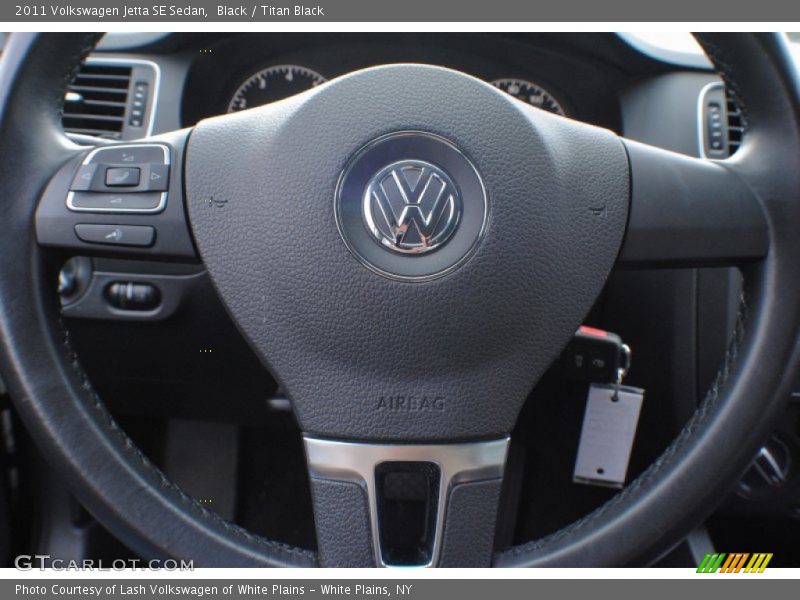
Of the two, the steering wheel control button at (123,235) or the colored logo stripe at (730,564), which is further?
the colored logo stripe at (730,564)

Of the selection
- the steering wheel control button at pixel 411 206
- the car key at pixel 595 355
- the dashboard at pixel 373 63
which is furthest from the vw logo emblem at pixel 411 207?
the dashboard at pixel 373 63

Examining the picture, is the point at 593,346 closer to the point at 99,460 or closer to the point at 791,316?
the point at 791,316

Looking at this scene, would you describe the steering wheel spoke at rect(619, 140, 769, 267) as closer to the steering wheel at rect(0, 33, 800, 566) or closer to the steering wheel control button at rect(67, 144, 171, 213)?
the steering wheel at rect(0, 33, 800, 566)

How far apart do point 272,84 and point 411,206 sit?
0.76 meters

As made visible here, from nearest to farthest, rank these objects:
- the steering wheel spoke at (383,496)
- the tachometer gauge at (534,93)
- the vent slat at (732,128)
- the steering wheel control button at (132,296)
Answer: the steering wheel spoke at (383,496) → the steering wheel control button at (132,296) → the vent slat at (732,128) → the tachometer gauge at (534,93)

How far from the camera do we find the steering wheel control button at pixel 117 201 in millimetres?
785

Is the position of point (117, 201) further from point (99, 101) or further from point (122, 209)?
point (99, 101)

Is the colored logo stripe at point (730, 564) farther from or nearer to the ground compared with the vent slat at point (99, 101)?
nearer to the ground

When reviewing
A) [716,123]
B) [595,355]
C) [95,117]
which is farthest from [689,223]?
[95,117]

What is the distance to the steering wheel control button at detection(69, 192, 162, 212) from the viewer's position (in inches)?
30.9

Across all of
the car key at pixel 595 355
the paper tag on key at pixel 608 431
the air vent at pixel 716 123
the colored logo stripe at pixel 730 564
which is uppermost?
the air vent at pixel 716 123

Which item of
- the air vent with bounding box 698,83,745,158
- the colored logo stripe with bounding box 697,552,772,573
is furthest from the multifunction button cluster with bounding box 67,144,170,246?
the air vent with bounding box 698,83,745,158

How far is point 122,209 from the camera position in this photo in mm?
786

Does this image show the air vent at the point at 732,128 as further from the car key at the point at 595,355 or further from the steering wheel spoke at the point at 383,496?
the steering wheel spoke at the point at 383,496
